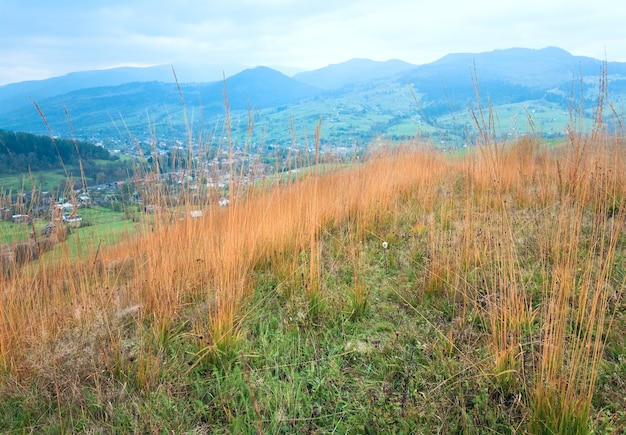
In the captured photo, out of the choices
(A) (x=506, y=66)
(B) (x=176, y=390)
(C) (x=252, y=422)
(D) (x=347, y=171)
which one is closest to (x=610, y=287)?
(C) (x=252, y=422)

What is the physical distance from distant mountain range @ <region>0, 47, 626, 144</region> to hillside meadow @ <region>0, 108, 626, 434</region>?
123cm

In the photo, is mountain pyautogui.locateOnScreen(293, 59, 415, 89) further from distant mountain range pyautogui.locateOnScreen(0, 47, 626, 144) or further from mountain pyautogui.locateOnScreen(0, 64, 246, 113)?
mountain pyautogui.locateOnScreen(0, 64, 246, 113)

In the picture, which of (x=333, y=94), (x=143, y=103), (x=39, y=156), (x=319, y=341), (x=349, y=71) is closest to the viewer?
(x=319, y=341)

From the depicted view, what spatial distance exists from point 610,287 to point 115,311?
2.74 m

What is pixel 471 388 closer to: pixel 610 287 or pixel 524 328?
pixel 524 328

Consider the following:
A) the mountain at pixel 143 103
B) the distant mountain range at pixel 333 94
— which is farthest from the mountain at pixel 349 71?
the mountain at pixel 143 103

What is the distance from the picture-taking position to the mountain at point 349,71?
132625 mm

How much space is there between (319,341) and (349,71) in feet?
520

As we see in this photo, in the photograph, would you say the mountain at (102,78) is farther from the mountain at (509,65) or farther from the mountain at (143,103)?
the mountain at (509,65)

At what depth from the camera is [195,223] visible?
2555 mm

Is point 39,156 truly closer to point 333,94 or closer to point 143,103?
point 143,103

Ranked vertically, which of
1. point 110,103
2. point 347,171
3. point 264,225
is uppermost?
point 110,103

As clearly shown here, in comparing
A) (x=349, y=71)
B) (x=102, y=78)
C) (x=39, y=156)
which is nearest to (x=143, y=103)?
(x=39, y=156)

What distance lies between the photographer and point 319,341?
1729 millimetres
